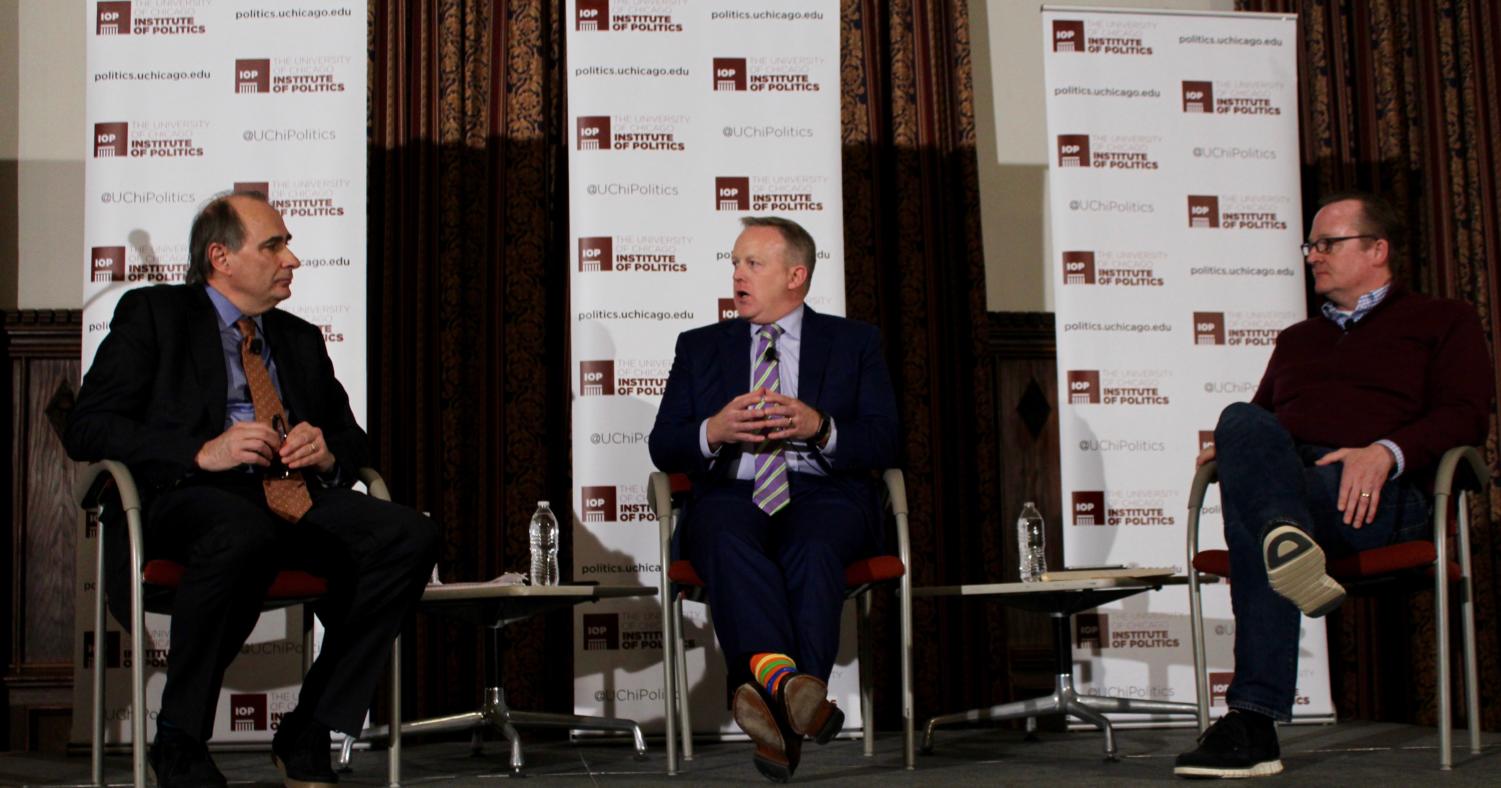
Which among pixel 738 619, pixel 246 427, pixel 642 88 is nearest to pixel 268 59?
pixel 642 88

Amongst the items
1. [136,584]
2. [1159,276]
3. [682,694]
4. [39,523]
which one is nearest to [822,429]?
[682,694]

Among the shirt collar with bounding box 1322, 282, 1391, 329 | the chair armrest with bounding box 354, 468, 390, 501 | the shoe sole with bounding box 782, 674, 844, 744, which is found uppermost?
the shirt collar with bounding box 1322, 282, 1391, 329

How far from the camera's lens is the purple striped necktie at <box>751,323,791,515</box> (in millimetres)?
3247

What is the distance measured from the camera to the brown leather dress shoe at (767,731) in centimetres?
267

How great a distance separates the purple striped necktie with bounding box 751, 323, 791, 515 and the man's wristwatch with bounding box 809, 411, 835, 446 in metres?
0.09

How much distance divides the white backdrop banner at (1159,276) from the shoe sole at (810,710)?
6.19 ft

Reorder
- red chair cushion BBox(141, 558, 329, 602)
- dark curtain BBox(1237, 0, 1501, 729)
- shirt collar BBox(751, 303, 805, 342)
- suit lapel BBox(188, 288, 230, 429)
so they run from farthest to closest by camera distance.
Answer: dark curtain BBox(1237, 0, 1501, 729) → shirt collar BBox(751, 303, 805, 342) → suit lapel BBox(188, 288, 230, 429) → red chair cushion BBox(141, 558, 329, 602)

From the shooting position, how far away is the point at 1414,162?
4926mm

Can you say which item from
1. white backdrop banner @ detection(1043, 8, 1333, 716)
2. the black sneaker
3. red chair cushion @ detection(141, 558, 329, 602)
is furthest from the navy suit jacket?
white backdrop banner @ detection(1043, 8, 1333, 716)

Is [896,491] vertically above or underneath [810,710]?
above

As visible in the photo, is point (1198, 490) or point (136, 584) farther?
point (1198, 490)

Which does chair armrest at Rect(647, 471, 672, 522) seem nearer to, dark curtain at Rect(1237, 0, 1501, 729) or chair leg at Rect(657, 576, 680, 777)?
chair leg at Rect(657, 576, 680, 777)

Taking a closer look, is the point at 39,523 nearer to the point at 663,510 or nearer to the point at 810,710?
the point at 663,510

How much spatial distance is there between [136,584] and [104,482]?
0.36 m
